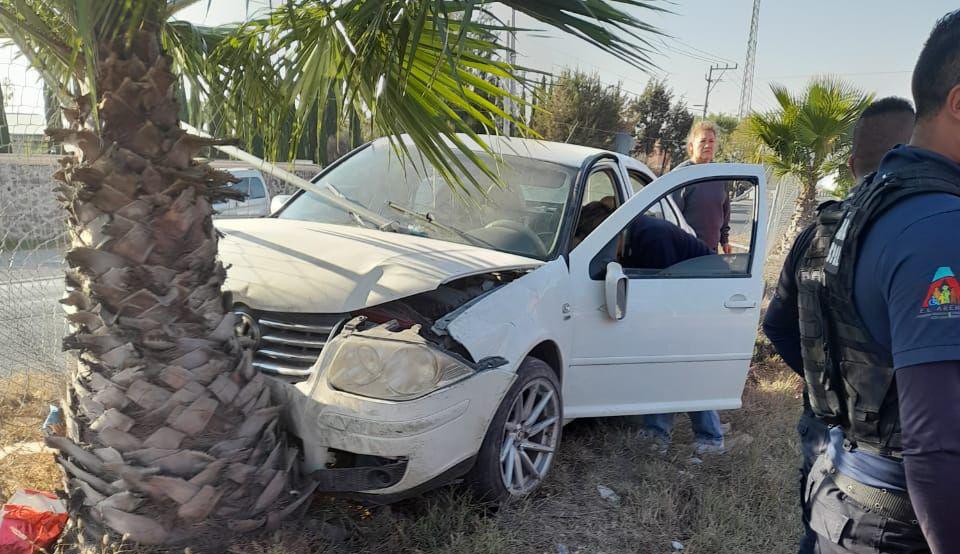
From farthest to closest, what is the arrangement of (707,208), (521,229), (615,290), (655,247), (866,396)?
1. (707,208)
2. (655,247)
3. (521,229)
4. (615,290)
5. (866,396)

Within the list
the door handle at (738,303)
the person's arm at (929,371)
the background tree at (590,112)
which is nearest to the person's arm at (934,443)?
the person's arm at (929,371)

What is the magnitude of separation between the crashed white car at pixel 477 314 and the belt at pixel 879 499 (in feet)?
5.10

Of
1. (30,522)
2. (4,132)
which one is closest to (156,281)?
(30,522)

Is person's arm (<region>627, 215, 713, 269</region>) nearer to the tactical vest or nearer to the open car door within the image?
the open car door

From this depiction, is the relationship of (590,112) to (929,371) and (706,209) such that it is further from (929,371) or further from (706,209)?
(929,371)

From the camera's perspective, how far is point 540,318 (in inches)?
132

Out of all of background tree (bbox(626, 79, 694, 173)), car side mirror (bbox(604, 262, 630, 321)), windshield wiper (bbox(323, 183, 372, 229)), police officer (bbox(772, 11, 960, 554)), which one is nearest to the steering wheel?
car side mirror (bbox(604, 262, 630, 321))

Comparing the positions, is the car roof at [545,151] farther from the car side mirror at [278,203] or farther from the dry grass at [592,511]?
the dry grass at [592,511]

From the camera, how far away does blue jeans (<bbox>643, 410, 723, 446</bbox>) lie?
174 inches

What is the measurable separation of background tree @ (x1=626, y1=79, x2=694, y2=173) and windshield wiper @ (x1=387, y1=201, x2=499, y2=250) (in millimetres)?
34672

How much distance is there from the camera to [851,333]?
144cm

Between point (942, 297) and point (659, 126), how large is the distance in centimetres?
3947

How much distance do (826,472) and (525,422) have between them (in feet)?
5.92

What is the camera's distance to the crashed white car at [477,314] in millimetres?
2752
